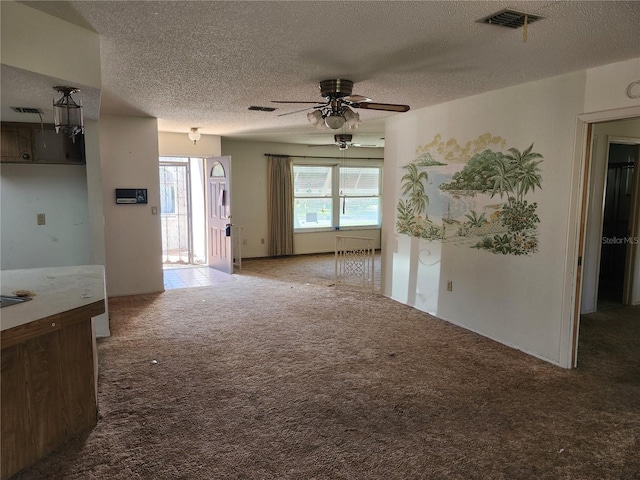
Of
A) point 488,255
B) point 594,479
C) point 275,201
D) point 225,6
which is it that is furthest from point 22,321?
point 275,201

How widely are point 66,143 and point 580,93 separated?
15.8 ft

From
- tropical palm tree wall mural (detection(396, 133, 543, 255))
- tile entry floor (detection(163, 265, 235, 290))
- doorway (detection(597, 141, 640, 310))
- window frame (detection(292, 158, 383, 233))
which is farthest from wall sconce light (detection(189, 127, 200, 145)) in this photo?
doorway (detection(597, 141, 640, 310))

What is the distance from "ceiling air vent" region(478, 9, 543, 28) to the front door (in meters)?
5.17

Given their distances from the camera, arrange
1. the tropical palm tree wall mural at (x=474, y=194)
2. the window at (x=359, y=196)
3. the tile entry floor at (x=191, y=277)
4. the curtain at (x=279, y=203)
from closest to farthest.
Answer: the tropical palm tree wall mural at (x=474, y=194), the tile entry floor at (x=191, y=277), the curtain at (x=279, y=203), the window at (x=359, y=196)

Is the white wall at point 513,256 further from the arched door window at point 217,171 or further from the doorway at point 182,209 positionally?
the doorway at point 182,209

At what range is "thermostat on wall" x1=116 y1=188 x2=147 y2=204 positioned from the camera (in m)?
5.59

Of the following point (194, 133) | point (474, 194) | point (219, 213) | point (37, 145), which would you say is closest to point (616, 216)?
point (474, 194)

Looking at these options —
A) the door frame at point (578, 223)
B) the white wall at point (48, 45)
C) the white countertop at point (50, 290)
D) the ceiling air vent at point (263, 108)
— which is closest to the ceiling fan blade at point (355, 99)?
the ceiling air vent at point (263, 108)

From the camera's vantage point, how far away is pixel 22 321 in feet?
6.50

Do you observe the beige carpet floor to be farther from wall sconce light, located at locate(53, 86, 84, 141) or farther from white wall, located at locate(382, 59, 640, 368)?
wall sconce light, located at locate(53, 86, 84, 141)

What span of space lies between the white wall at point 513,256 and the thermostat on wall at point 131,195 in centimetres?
349

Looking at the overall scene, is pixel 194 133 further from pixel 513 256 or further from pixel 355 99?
pixel 513 256

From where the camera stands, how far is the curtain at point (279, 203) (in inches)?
336

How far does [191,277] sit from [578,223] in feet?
18.1
